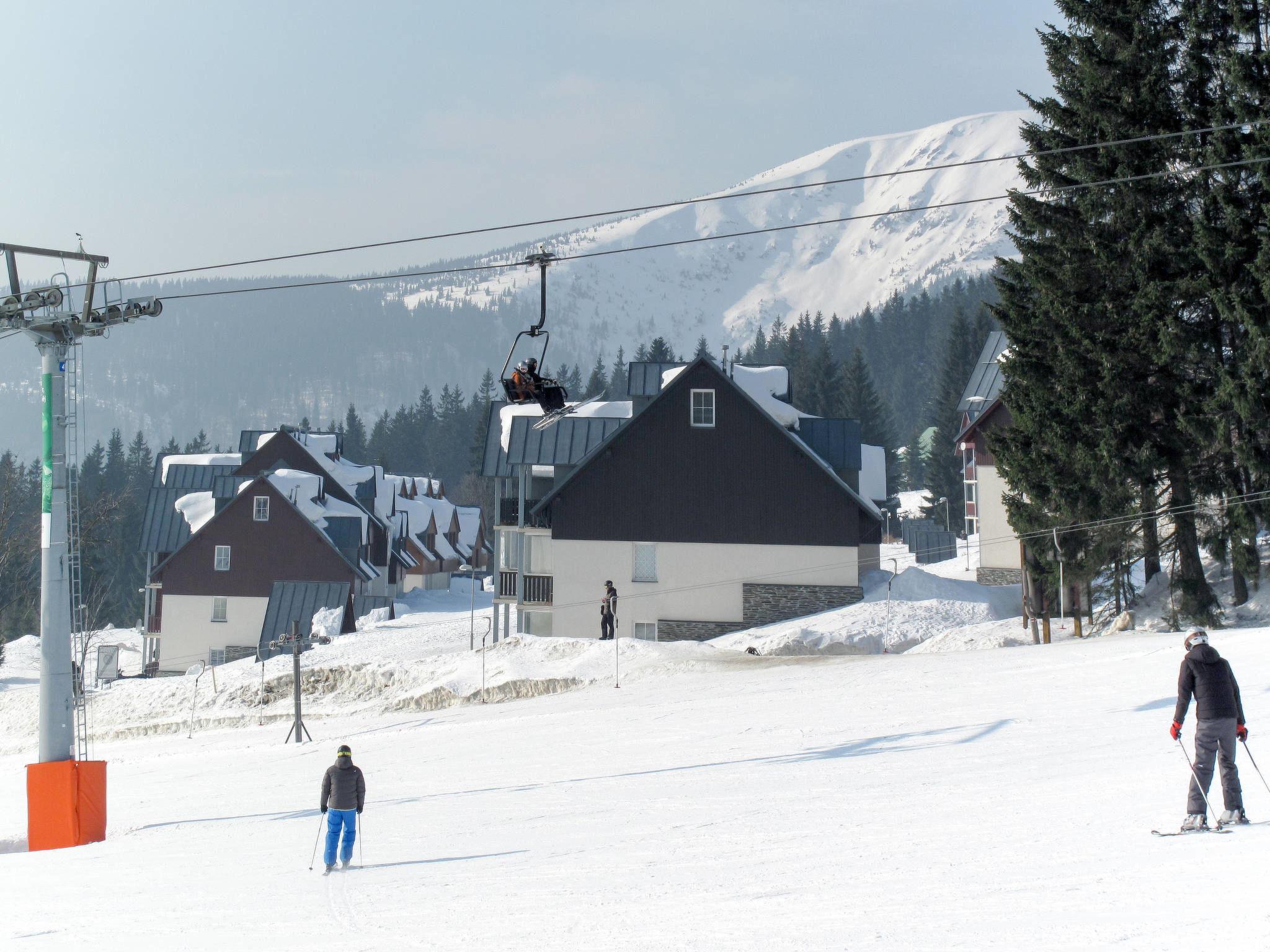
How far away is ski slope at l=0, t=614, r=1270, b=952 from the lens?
894cm

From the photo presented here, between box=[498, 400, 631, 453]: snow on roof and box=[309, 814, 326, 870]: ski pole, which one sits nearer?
box=[309, 814, 326, 870]: ski pole

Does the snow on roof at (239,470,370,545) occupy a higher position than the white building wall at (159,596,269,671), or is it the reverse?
the snow on roof at (239,470,370,545)

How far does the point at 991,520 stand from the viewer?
155 ft

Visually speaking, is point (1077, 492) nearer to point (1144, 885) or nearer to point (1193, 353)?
point (1193, 353)

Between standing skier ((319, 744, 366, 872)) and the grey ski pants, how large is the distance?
771cm

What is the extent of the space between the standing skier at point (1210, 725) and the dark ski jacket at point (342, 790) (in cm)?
769

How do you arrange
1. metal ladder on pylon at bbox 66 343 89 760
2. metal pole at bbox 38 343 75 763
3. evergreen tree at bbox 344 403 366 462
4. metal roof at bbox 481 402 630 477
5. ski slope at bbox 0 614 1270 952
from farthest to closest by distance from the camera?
1. evergreen tree at bbox 344 403 366 462
2. metal roof at bbox 481 402 630 477
3. metal ladder on pylon at bbox 66 343 89 760
4. metal pole at bbox 38 343 75 763
5. ski slope at bbox 0 614 1270 952

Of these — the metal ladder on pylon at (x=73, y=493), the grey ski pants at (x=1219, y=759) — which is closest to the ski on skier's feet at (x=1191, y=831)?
the grey ski pants at (x=1219, y=759)

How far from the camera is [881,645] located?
34531 millimetres

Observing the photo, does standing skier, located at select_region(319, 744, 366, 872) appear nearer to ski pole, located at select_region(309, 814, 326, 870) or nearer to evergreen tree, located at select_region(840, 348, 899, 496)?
ski pole, located at select_region(309, 814, 326, 870)

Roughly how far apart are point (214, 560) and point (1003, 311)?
38454 mm

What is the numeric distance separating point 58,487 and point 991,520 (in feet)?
117

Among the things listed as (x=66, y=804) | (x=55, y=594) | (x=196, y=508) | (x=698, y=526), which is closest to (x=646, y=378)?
(x=698, y=526)

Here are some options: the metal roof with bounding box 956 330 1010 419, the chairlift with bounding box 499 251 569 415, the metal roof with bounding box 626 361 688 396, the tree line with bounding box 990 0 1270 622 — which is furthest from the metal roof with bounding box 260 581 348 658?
the tree line with bounding box 990 0 1270 622
